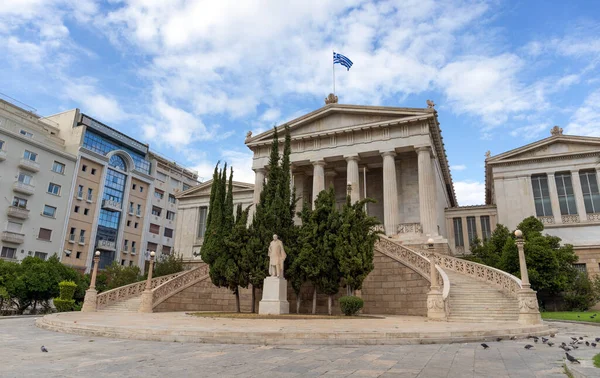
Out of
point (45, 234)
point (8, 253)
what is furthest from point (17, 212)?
point (8, 253)

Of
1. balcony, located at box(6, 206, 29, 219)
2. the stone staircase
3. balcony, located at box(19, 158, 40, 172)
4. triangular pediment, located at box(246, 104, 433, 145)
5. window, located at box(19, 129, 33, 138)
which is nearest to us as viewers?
the stone staircase

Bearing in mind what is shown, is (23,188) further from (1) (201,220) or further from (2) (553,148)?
(2) (553,148)

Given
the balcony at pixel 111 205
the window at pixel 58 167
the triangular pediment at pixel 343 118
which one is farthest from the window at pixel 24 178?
the triangular pediment at pixel 343 118

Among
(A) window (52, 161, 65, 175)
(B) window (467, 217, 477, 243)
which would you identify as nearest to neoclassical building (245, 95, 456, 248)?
(B) window (467, 217, 477, 243)

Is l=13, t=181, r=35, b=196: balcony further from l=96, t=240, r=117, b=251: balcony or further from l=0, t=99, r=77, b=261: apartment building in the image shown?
l=96, t=240, r=117, b=251: balcony

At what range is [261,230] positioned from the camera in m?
20.1

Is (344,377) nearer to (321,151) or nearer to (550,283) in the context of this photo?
(550,283)

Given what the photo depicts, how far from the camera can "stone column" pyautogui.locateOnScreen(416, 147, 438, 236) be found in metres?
29.9

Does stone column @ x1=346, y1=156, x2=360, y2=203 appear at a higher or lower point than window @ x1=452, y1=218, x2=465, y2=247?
higher

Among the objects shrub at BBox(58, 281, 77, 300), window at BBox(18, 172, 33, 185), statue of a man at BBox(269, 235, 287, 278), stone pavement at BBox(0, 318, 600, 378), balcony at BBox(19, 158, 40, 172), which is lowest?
stone pavement at BBox(0, 318, 600, 378)

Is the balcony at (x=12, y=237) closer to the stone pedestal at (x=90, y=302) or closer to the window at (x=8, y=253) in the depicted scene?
the window at (x=8, y=253)

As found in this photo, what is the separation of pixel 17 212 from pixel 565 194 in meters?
50.9

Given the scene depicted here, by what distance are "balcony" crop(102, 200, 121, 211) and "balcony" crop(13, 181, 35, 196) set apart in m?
8.71

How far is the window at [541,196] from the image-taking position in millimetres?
33156
